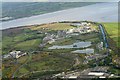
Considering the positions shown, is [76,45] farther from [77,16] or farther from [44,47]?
[77,16]

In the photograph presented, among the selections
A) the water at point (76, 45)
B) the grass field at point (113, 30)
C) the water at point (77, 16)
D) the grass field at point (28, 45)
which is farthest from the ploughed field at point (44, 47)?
the water at point (77, 16)

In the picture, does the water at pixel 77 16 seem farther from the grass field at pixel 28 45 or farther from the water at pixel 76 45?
the grass field at pixel 28 45

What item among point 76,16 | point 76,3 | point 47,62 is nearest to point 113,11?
point 76,16

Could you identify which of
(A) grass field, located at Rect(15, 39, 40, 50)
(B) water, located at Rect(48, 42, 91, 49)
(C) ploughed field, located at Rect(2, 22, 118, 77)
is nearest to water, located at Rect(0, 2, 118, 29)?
(C) ploughed field, located at Rect(2, 22, 118, 77)

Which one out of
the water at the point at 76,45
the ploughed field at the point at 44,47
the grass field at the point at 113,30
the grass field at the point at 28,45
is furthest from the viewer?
the grass field at the point at 28,45

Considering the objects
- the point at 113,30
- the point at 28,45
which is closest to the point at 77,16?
the point at 113,30

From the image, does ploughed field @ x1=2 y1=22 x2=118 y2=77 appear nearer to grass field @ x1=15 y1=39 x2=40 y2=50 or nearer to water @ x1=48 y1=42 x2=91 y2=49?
grass field @ x1=15 y1=39 x2=40 y2=50
